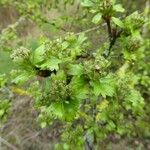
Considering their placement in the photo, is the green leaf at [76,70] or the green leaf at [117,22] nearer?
the green leaf at [76,70]

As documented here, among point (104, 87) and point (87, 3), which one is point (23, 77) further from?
point (87, 3)

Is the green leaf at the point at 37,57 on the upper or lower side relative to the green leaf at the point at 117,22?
lower

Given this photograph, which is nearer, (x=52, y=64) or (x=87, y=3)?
(x=52, y=64)

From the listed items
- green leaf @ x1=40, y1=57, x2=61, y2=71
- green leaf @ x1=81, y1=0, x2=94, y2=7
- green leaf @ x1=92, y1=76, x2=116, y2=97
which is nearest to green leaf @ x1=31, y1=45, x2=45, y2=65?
green leaf @ x1=40, y1=57, x2=61, y2=71

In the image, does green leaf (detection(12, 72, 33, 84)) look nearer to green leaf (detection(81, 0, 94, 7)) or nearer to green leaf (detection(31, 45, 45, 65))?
green leaf (detection(31, 45, 45, 65))

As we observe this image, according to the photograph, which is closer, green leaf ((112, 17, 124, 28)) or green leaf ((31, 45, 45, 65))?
green leaf ((31, 45, 45, 65))

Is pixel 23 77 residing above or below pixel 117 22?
below

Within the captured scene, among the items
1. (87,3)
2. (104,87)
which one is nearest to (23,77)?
(104,87)

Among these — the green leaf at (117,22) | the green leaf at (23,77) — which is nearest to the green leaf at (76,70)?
the green leaf at (23,77)

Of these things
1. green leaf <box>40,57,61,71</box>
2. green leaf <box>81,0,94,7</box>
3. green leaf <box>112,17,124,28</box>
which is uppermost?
green leaf <box>81,0,94,7</box>

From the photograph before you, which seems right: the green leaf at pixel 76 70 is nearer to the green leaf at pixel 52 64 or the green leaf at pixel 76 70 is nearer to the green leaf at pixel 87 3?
the green leaf at pixel 52 64

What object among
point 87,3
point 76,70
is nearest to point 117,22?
point 87,3
